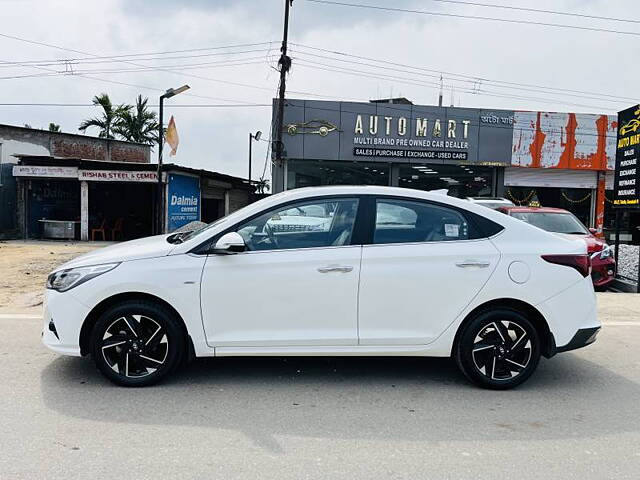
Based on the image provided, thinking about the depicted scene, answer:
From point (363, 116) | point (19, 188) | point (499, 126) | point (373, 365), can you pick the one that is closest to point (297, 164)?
point (363, 116)

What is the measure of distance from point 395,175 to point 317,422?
20576 millimetres

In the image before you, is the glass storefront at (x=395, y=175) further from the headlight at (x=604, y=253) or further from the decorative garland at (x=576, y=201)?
the headlight at (x=604, y=253)

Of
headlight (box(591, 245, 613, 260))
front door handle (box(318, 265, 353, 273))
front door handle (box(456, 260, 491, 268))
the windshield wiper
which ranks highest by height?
the windshield wiper

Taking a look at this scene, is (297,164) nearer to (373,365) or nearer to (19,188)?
(19,188)

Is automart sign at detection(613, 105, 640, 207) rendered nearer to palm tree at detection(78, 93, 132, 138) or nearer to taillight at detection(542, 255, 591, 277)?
taillight at detection(542, 255, 591, 277)

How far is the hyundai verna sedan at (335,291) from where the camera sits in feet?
14.0

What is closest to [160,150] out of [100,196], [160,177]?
[160,177]

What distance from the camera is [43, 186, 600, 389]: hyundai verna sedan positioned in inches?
168

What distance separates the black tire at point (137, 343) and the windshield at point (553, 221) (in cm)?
772

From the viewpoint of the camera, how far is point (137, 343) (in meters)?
4.32

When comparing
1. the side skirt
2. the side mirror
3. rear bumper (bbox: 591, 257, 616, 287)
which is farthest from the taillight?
rear bumper (bbox: 591, 257, 616, 287)

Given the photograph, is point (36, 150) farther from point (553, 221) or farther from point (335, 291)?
point (335, 291)

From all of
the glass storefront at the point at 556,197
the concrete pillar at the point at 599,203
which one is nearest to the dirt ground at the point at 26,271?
the glass storefront at the point at 556,197

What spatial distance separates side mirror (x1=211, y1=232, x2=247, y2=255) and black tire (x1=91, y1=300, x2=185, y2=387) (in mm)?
640
